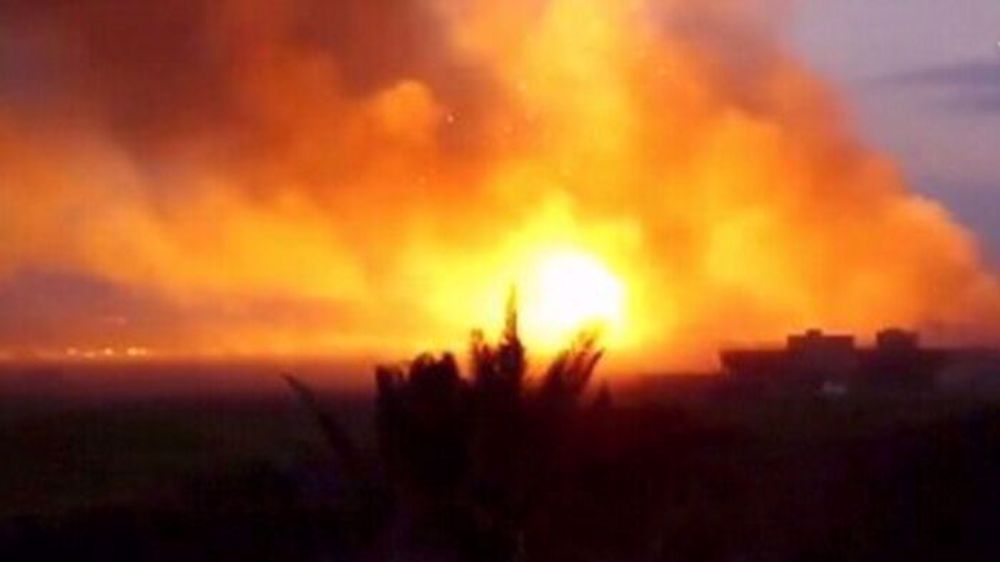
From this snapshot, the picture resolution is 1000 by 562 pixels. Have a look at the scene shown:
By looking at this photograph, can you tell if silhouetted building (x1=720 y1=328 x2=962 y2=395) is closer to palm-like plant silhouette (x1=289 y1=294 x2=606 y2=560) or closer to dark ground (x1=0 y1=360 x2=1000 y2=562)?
dark ground (x1=0 y1=360 x2=1000 y2=562)

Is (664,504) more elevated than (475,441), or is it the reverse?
(475,441)

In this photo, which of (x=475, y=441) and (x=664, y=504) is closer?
(x=475, y=441)

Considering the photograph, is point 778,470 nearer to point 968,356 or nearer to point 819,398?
point 819,398

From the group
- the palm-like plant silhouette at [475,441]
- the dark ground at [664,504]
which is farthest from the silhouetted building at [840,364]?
the palm-like plant silhouette at [475,441]

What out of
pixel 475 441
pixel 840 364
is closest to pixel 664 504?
pixel 475 441

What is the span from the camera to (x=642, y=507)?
32.3 m

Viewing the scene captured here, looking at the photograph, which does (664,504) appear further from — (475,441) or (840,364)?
(840,364)

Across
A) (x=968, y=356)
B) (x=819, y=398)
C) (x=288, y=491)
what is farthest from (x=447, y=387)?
(x=968, y=356)

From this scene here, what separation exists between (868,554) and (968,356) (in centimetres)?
11029

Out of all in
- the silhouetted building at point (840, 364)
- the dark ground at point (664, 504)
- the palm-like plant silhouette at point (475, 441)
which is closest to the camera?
the palm-like plant silhouette at point (475, 441)

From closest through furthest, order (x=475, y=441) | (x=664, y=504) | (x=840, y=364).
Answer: (x=475, y=441) < (x=664, y=504) < (x=840, y=364)

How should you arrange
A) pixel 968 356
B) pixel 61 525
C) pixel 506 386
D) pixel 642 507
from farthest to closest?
pixel 968 356
pixel 61 525
pixel 642 507
pixel 506 386

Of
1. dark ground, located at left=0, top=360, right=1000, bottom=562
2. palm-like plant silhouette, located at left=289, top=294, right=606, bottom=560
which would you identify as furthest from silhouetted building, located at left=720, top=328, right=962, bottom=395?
palm-like plant silhouette, located at left=289, top=294, right=606, bottom=560

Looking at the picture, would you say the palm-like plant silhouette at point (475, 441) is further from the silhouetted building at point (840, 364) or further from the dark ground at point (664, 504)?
the silhouetted building at point (840, 364)
